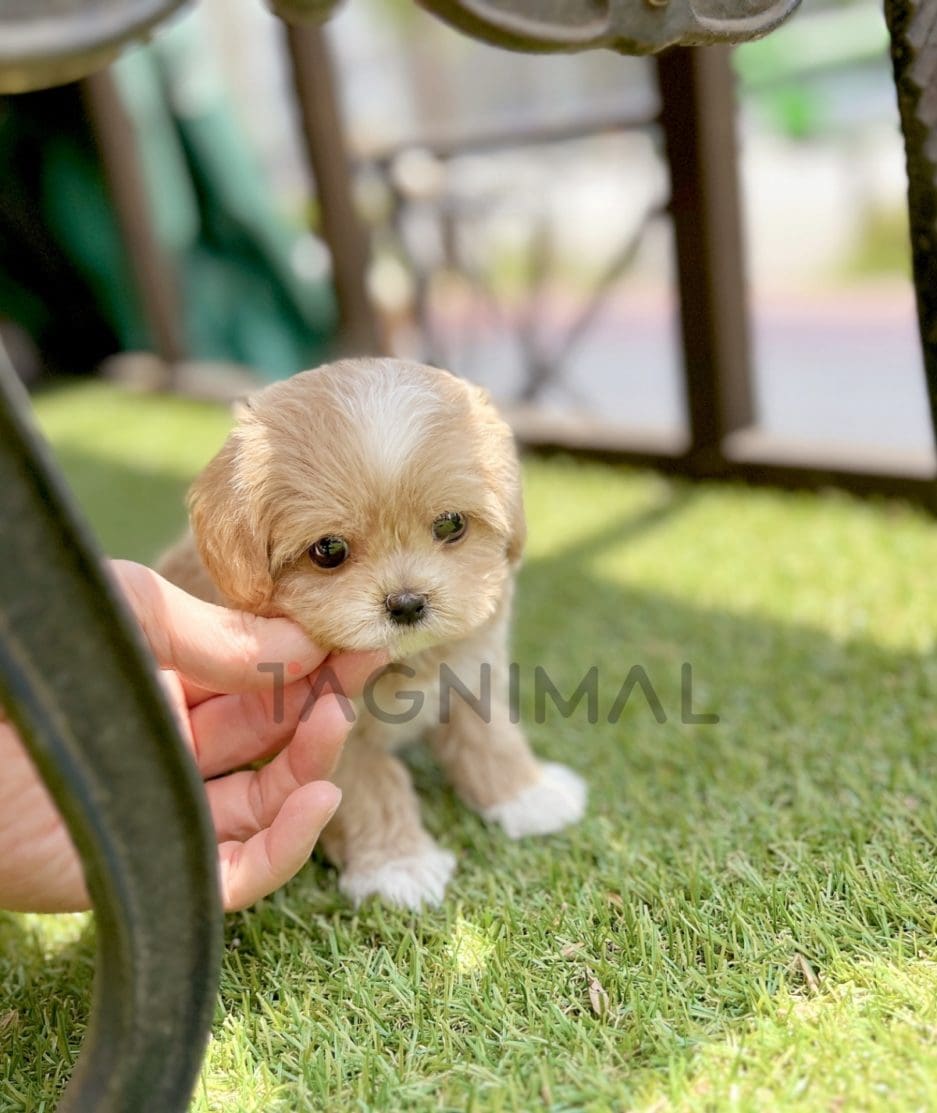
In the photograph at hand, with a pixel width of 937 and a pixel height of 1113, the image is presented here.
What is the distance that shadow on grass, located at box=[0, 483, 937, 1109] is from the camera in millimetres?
1271

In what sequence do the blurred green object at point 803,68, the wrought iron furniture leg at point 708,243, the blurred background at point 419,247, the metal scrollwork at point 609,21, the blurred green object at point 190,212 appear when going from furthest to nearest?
the blurred green object at point 803,68, the blurred green object at point 190,212, the blurred background at point 419,247, the wrought iron furniture leg at point 708,243, the metal scrollwork at point 609,21

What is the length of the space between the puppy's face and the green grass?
448 millimetres

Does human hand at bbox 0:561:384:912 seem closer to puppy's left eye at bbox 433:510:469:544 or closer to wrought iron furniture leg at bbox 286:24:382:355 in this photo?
puppy's left eye at bbox 433:510:469:544

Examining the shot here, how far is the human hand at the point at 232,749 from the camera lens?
4.19 ft

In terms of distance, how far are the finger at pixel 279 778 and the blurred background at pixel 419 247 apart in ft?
4.98

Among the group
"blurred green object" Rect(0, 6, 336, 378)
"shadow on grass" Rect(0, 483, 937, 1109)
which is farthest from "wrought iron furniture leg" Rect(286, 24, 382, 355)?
"shadow on grass" Rect(0, 483, 937, 1109)

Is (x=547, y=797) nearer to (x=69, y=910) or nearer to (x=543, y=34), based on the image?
(x=69, y=910)

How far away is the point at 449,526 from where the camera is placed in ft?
4.85

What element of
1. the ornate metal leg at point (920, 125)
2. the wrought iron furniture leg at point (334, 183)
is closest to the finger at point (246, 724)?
the ornate metal leg at point (920, 125)

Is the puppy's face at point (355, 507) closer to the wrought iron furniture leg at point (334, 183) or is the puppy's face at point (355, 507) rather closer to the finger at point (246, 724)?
the finger at point (246, 724)

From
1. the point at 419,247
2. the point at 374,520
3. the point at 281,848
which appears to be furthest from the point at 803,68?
the point at 281,848

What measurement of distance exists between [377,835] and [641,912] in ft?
1.43

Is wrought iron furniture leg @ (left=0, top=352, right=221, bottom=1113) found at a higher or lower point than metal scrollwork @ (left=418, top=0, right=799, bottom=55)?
lower

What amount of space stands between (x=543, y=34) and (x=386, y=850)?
3.84 feet
